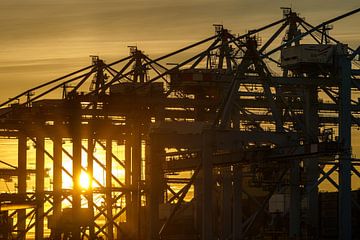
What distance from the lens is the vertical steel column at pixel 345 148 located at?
65.6 metres

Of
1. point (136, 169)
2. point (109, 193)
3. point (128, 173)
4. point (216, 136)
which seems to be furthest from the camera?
point (128, 173)

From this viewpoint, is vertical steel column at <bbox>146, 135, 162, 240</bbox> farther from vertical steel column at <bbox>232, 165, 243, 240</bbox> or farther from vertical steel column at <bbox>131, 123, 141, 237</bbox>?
vertical steel column at <bbox>131, 123, 141, 237</bbox>

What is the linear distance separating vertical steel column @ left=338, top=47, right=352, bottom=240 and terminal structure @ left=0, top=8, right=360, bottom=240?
6 centimetres

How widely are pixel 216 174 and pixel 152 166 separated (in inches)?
414

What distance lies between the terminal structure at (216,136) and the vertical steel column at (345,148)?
57 mm

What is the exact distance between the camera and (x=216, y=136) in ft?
209

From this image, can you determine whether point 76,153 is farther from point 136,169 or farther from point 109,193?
point 109,193

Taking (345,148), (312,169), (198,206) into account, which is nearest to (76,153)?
(198,206)

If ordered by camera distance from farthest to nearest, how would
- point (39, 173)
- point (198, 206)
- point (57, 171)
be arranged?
point (39, 173)
point (57, 171)
point (198, 206)

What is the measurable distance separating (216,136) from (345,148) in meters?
7.10

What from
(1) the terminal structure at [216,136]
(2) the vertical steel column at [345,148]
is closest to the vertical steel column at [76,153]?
(1) the terminal structure at [216,136]

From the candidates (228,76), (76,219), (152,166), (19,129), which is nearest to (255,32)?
(228,76)

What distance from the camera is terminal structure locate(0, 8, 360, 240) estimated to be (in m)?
65.8

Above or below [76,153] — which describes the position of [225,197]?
below
